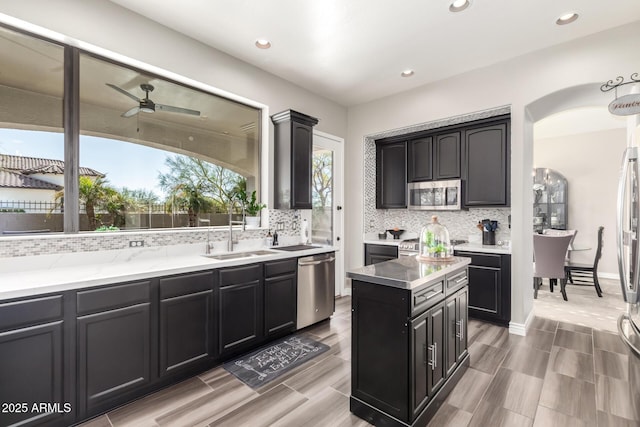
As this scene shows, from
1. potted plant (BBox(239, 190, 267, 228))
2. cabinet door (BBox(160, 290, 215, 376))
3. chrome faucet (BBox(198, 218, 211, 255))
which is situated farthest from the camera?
potted plant (BBox(239, 190, 267, 228))

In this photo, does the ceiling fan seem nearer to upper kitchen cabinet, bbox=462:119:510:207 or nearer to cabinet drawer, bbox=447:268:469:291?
cabinet drawer, bbox=447:268:469:291

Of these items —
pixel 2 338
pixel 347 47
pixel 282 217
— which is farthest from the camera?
pixel 282 217

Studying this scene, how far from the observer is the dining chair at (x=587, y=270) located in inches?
195

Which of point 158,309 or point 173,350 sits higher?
point 158,309

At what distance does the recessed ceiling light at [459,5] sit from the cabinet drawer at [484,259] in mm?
2731

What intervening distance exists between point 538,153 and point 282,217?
→ 21.7 ft

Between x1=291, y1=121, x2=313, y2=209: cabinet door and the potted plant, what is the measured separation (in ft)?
1.51

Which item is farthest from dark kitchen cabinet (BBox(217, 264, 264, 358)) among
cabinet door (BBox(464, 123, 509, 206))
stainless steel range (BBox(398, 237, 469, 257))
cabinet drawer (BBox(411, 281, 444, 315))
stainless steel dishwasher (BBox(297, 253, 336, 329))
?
cabinet door (BBox(464, 123, 509, 206))

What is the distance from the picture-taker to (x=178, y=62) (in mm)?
3082

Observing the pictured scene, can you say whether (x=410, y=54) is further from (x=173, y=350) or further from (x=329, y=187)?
(x=173, y=350)

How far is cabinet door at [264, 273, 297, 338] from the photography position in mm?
3104

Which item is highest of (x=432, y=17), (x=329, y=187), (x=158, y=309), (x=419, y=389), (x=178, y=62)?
(x=432, y=17)

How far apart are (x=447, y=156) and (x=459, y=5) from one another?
7.03ft

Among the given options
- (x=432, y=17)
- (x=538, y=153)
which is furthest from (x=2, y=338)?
(x=538, y=153)
